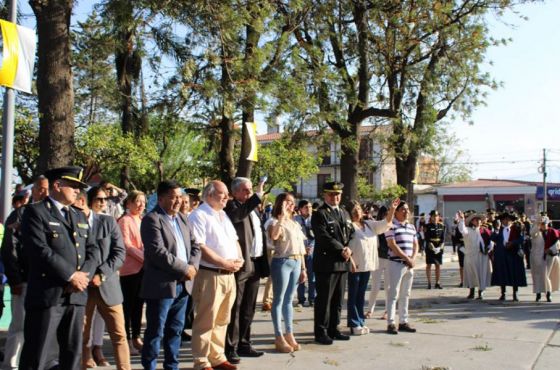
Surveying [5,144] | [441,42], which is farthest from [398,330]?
[441,42]

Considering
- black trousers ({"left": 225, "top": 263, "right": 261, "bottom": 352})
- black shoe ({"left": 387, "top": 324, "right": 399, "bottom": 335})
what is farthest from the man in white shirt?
black shoe ({"left": 387, "top": 324, "right": 399, "bottom": 335})

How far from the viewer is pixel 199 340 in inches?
235

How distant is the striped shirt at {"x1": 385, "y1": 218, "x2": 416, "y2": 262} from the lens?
8.41 metres

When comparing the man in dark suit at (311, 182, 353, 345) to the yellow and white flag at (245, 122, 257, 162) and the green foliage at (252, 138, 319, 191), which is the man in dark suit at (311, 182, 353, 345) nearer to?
the yellow and white flag at (245, 122, 257, 162)

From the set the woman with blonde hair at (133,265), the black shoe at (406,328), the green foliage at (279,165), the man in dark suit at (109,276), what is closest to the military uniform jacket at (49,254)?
the man in dark suit at (109,276)

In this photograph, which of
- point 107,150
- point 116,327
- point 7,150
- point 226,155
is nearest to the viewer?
point 116,327

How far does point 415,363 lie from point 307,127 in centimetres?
922

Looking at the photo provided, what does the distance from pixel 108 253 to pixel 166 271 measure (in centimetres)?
57

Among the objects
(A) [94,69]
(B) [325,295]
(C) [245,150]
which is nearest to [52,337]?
(B) [325,295]

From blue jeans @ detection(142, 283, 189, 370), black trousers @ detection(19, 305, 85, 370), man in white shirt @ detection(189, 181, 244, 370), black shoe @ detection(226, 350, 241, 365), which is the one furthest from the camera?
black shoe @ detection(226, 350, 241, 365)

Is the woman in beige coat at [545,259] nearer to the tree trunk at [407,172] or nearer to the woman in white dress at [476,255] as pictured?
the woman in white dress at [476,255]

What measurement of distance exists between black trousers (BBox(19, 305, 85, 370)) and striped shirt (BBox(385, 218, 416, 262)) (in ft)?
15.7

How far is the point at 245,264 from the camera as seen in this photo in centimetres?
661

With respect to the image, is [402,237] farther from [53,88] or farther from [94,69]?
[94,69]
